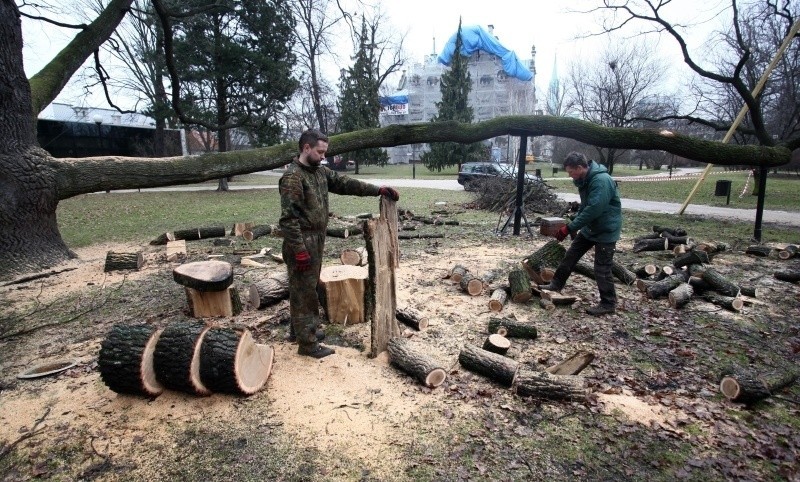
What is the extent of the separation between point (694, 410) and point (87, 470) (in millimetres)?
4175

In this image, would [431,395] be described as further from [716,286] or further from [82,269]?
[82,269]

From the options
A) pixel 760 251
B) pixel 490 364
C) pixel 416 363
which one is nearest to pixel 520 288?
pixel 490 364

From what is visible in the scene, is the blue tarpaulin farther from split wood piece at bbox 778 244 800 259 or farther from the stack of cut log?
the stack of cut log

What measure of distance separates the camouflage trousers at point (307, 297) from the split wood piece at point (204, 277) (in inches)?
48.5

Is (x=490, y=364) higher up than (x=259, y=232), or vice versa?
(x=259, y=232)

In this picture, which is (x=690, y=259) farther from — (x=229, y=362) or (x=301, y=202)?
(x=229, y=362)

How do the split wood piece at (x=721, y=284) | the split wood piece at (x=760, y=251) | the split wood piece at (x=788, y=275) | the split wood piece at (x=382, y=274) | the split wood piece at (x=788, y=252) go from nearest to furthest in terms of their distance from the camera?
1. the split wood piece at (x=382, y=274)
2. the split wood piece at (x=721, y=284)
3. the split wood piece at (x=788, y=275)
4. the split wood piece at (x=788, y=252)
5. the split wood piece at (x=760, y=251)

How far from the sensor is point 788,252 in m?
7.35

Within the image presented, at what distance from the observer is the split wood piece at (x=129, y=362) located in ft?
9.87

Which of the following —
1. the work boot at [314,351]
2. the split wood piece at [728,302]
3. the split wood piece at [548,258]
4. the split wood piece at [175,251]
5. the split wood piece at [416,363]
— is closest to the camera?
the split wood piece at [416,363]

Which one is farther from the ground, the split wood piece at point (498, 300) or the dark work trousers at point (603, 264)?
the dark work trousers at point (603, 264)

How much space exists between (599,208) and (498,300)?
158cm

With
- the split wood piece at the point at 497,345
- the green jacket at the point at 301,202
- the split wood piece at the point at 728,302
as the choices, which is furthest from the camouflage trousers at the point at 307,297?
the split wood piece at the point at 728,302

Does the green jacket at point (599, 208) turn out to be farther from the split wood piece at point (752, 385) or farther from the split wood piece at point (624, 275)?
the split wood piece at point (752, 385)
